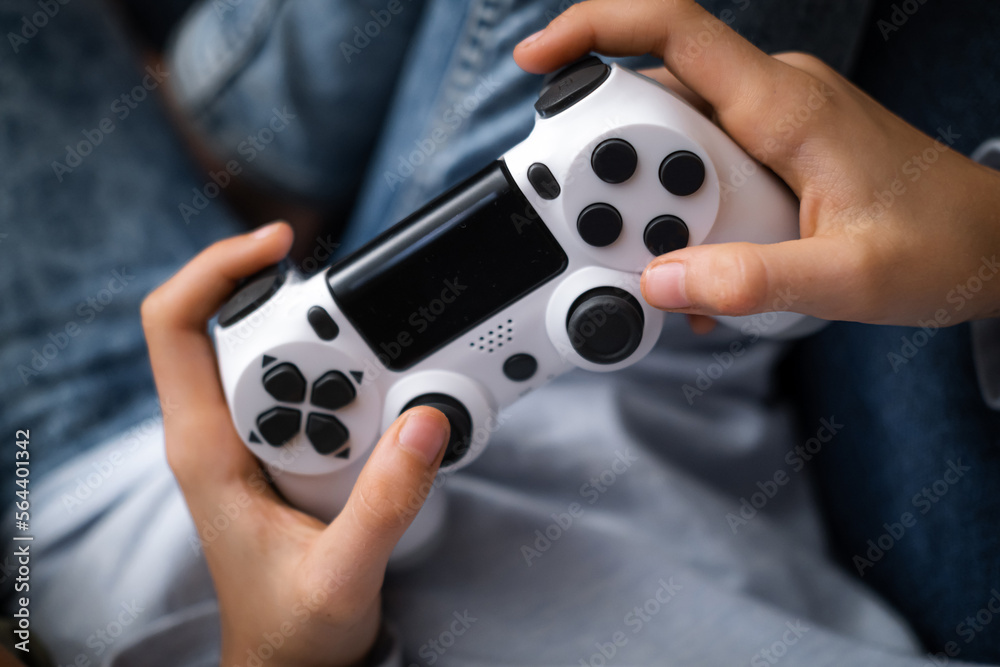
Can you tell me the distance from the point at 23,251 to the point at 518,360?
1.89ft

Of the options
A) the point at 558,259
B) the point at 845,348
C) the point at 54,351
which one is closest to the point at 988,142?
the point at 845,348

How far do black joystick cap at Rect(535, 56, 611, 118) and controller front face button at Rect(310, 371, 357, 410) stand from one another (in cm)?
25

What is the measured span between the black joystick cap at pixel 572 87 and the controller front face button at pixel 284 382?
26 cm

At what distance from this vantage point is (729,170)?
46 cm

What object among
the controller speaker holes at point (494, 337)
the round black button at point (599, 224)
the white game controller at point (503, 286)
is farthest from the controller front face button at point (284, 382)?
the round black button at point (599, 224)

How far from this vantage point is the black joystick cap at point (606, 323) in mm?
459

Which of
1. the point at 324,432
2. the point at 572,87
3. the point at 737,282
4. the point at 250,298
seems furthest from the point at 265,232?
the point at 737,282

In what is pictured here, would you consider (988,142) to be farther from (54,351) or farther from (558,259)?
(54,351)

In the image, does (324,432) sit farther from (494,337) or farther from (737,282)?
(737,282)

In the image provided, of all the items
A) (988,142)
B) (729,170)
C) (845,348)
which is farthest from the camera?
(845,348)

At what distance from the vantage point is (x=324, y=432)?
0.50 m

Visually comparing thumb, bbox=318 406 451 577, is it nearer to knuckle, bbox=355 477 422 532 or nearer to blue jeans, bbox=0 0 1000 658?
knuckle, bbox=355 477 422 532

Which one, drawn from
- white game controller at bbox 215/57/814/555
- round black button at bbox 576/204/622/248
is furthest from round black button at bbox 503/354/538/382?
round black button at bbox 576/204/622/248

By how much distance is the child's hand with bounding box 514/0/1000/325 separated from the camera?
42 cm
